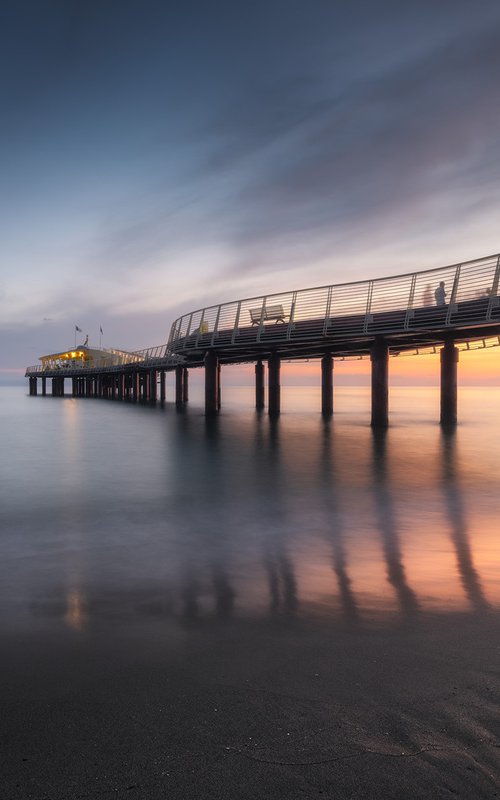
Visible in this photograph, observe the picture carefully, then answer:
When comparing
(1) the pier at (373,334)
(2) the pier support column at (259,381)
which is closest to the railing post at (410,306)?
(1) the pier at (373,334)

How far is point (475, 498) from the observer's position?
9969mm

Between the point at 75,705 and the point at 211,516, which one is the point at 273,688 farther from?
the point at 211,516

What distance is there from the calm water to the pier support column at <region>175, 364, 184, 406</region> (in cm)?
3468

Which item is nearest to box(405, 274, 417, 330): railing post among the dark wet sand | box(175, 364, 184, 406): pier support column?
the dark wet sand

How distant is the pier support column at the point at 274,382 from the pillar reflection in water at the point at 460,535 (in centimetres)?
1741

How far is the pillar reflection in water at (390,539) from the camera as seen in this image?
4672 millimetres

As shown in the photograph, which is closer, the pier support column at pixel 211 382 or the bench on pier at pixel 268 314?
the bench on pier at pixel 268 314

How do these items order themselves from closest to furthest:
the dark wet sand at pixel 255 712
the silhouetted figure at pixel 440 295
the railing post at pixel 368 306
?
the dark wet sand at pixel 255 712
the silhouetted figure at pixel 440 295
the railing post at pixel 368 306

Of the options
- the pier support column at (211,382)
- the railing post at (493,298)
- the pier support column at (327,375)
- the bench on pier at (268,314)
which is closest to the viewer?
the railing post at (493,298)

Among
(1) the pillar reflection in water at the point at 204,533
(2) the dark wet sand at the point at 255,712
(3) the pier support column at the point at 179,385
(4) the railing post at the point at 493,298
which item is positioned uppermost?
(4) the railing post at the point at 493,298

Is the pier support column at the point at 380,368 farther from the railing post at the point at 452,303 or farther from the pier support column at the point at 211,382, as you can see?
the pier support column at the point at 211,382

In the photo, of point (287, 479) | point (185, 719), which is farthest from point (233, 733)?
point (287, 479)

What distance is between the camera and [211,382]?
3219cm

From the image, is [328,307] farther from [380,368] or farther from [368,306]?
[380,368]
